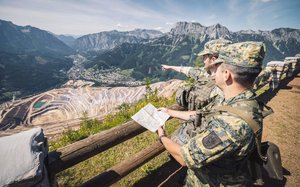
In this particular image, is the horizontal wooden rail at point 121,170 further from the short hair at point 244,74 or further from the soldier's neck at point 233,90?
the short hair at point 244,74

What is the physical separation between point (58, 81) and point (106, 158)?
205 meters

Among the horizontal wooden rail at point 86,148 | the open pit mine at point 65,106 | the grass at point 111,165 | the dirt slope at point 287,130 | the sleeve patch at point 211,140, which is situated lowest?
the open pit mine at point 65,106

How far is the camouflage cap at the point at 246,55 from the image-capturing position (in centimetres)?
207

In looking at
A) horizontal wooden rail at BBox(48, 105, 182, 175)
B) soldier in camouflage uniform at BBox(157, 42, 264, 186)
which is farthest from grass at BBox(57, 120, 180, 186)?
soldier in camouflage uniform at BBox(157, 42, 264, 186)

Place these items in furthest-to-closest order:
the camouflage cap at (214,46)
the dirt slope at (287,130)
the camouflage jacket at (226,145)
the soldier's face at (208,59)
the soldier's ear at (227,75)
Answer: the dirt slope at (287,130)
the soldier's face at (208,59)
the camouflage cap at (214,46)
the soldier's ear at (227,75)
the camouflage jacket at (226,145)

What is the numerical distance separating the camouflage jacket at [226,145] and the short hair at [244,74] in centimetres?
12

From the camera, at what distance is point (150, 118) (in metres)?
3.01

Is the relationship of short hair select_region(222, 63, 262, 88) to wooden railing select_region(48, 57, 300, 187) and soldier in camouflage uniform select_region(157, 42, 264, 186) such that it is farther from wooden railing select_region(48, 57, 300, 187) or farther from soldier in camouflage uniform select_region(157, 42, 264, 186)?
wooden railing select_region(48, 57, 300, 187)

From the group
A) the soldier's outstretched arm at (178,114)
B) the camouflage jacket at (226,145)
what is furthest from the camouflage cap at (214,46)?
the camouflage jacket at (226,145)

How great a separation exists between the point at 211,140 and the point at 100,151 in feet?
6.07

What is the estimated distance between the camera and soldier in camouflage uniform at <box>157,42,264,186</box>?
77.2 inches

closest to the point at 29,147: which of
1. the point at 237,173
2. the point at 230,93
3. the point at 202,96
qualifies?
the point at 230,93

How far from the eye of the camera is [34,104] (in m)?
90.8

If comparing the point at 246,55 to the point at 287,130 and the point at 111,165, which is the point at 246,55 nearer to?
the point at 111,165
